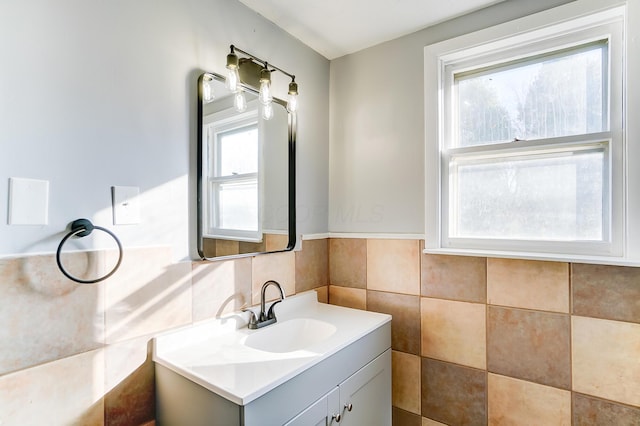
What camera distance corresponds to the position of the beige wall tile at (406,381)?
1699mm

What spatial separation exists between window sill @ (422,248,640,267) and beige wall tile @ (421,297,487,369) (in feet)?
0.84

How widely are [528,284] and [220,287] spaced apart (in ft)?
4.38

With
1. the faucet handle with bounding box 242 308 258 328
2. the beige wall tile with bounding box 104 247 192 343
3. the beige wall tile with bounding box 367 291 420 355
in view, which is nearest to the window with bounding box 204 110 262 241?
the beige wall tile with bounding box 104 247 192 343

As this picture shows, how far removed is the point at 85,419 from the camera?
39.2 inches

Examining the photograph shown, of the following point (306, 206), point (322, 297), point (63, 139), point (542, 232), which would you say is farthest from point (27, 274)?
point (542, 232)

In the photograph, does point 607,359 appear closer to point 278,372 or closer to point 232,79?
point 278,372

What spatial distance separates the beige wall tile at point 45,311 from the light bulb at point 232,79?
819mm

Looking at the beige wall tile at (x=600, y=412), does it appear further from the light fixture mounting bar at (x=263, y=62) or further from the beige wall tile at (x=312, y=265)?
the light fixture mounting bar at (x=263, y=62)

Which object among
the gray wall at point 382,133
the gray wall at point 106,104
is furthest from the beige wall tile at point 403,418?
the gray wall at point 106,104

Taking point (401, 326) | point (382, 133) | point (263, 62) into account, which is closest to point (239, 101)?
point (263, 62)

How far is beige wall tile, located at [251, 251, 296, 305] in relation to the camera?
5.11 feet

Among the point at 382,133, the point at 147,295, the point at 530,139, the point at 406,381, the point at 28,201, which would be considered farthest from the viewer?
the point at 382,133

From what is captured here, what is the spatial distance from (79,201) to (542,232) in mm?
1800

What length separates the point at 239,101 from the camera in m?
1.45
